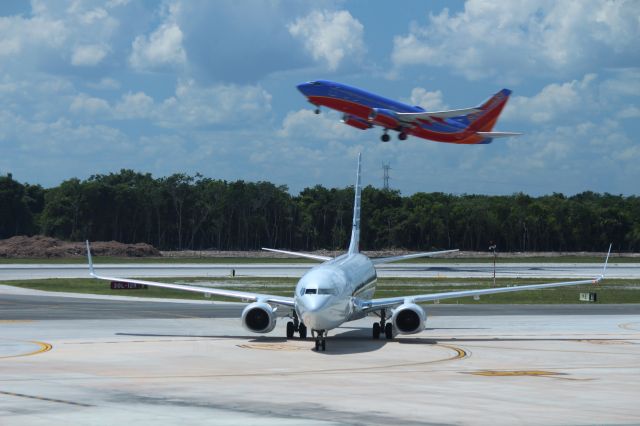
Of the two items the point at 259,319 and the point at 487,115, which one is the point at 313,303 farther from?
the point at 487,115

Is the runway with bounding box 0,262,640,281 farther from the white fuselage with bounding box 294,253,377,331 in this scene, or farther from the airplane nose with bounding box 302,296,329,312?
the airplane nose with bounding box 302,296,329,312

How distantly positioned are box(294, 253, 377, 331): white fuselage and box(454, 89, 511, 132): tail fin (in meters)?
74.6

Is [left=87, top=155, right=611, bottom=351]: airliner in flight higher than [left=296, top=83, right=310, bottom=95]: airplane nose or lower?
lower

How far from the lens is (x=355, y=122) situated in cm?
11350

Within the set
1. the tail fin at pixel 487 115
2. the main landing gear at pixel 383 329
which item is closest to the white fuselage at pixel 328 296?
the main landing gear at pixel 383 329

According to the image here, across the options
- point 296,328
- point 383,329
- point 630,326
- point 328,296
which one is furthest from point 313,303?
point 630,326

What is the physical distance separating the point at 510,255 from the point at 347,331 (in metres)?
131

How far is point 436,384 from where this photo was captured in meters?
30.1

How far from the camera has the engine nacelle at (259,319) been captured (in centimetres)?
4409

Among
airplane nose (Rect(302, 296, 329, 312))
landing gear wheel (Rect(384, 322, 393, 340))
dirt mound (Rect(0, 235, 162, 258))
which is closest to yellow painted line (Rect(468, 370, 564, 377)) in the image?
airplane nose (Rect(302, 296, 329, 312))

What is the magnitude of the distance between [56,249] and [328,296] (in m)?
120

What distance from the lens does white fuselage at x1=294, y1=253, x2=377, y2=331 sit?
3900 centimetres

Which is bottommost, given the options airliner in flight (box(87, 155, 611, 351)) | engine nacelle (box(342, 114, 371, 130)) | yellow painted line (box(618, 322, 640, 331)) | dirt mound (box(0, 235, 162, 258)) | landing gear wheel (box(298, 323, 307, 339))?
landing gear wheel (box(298, 323, 307, 339))

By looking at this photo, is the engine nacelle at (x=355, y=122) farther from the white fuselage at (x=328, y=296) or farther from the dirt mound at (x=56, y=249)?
the white fuselage at (x=328, y=296)
